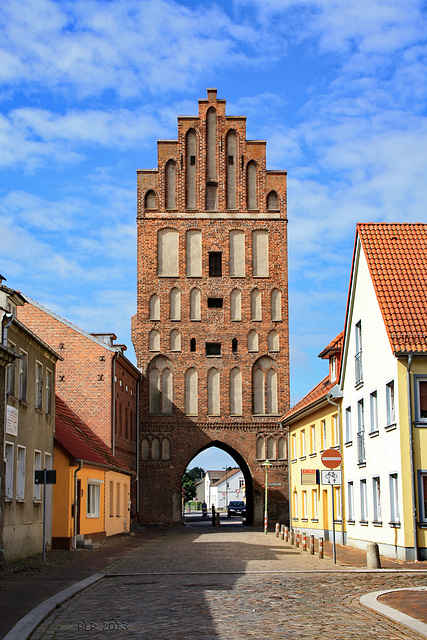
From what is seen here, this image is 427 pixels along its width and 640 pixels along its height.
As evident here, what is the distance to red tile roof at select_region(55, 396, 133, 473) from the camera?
92.6 ft

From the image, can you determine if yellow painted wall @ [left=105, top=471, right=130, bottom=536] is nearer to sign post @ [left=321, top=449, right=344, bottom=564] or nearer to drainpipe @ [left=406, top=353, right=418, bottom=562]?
sign post @ [left=321, top=449, right=344, bottom=564]

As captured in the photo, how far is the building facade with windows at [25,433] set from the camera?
21.0 m

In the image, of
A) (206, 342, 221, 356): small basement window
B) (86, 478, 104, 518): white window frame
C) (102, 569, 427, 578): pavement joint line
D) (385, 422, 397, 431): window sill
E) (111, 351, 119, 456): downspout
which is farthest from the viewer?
(206, 342, 221, 356): small basement window

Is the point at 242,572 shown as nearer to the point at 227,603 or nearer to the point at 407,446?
the point at 227,603

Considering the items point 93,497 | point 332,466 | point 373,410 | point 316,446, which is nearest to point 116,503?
point 93,497

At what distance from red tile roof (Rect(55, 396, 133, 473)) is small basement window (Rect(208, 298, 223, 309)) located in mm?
11881

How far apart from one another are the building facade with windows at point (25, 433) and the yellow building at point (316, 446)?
7.79 meters

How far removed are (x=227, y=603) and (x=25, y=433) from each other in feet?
37.4

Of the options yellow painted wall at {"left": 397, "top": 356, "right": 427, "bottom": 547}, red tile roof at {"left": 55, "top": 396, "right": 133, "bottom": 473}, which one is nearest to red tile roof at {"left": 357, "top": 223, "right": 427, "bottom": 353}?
yellow painted wall at {"left": 397, "top": 356, "right": 427, "bottom": 547}

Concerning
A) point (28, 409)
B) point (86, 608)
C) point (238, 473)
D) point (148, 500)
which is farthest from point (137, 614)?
point (238, 473)

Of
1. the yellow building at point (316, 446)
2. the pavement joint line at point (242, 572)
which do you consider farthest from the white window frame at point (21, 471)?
the yellow building at point (316, 446)

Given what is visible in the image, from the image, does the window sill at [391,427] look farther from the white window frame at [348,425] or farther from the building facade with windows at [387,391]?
the white window frame at [348,425]

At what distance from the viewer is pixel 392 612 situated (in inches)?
459

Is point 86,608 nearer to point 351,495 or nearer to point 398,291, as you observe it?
point 398,291
